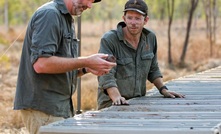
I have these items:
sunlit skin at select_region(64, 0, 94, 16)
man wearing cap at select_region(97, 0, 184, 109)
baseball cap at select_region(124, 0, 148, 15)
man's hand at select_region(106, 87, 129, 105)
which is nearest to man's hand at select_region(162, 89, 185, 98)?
man wearing cap at select_region(97, 0, 184, 109)

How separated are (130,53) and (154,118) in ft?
5.35

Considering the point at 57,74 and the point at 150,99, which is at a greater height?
the point at 57,74

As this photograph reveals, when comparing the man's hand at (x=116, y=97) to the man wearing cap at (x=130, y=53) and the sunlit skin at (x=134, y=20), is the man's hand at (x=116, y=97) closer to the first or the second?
the man wearing cap at (x=130, y=53)

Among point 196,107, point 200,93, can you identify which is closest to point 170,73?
point 200,93

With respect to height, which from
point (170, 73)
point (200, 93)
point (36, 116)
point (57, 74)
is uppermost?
point (57, 74)

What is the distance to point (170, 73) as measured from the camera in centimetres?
1788

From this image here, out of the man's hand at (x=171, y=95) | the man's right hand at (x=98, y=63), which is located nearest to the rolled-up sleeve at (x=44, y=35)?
the man's right hand at (x=98, y=63)

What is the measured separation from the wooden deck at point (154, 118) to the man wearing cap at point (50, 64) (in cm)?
30

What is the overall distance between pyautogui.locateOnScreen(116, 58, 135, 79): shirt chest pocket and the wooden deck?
Answer: 0.25 m

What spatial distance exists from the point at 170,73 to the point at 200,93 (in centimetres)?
1153

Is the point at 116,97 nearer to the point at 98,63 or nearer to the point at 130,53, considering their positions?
the point at 130,53

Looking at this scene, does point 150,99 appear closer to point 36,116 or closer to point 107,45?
point 107,45

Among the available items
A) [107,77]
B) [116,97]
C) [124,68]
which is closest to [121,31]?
[124,68]

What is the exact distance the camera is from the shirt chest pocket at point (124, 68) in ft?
19.2
